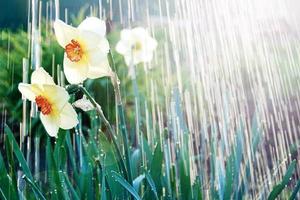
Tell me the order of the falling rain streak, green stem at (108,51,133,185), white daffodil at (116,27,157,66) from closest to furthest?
green stem at (108,51,133,185), white daffodil at (116,27,157,66), the falling rain streak

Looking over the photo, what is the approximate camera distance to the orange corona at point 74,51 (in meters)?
0.90

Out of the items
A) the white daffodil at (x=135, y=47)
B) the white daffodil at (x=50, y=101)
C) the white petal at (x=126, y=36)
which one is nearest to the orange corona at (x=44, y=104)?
the white daffodil at (x=50, y=101)

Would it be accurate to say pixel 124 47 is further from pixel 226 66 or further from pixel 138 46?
pixel 226 66

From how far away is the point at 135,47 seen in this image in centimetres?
169

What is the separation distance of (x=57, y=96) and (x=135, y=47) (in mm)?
833

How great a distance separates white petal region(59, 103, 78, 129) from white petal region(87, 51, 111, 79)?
6cm

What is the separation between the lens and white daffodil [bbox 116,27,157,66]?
1.63 metres

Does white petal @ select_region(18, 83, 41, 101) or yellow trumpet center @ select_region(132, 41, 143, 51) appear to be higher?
yellow trumpet center @ select_region(132, 41, 143, 51)

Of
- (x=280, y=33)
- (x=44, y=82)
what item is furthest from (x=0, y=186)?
(x=280, y=33)

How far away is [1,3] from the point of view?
191 inches

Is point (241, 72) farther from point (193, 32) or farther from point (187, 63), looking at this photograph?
point (193, 32)

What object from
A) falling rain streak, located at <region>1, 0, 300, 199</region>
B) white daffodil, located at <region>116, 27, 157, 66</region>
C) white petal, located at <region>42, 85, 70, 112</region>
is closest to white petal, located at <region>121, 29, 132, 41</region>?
white daffodil, located at <region>116, 27, 157, 66</region>

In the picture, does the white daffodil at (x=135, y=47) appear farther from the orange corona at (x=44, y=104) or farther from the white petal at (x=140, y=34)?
the orange corona at (x=44, y=104)

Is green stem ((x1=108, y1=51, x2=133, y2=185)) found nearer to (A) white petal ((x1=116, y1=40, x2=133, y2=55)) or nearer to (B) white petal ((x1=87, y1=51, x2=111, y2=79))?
(B) white petal ((x1=87, y1=51, x2=111, y2=79))
